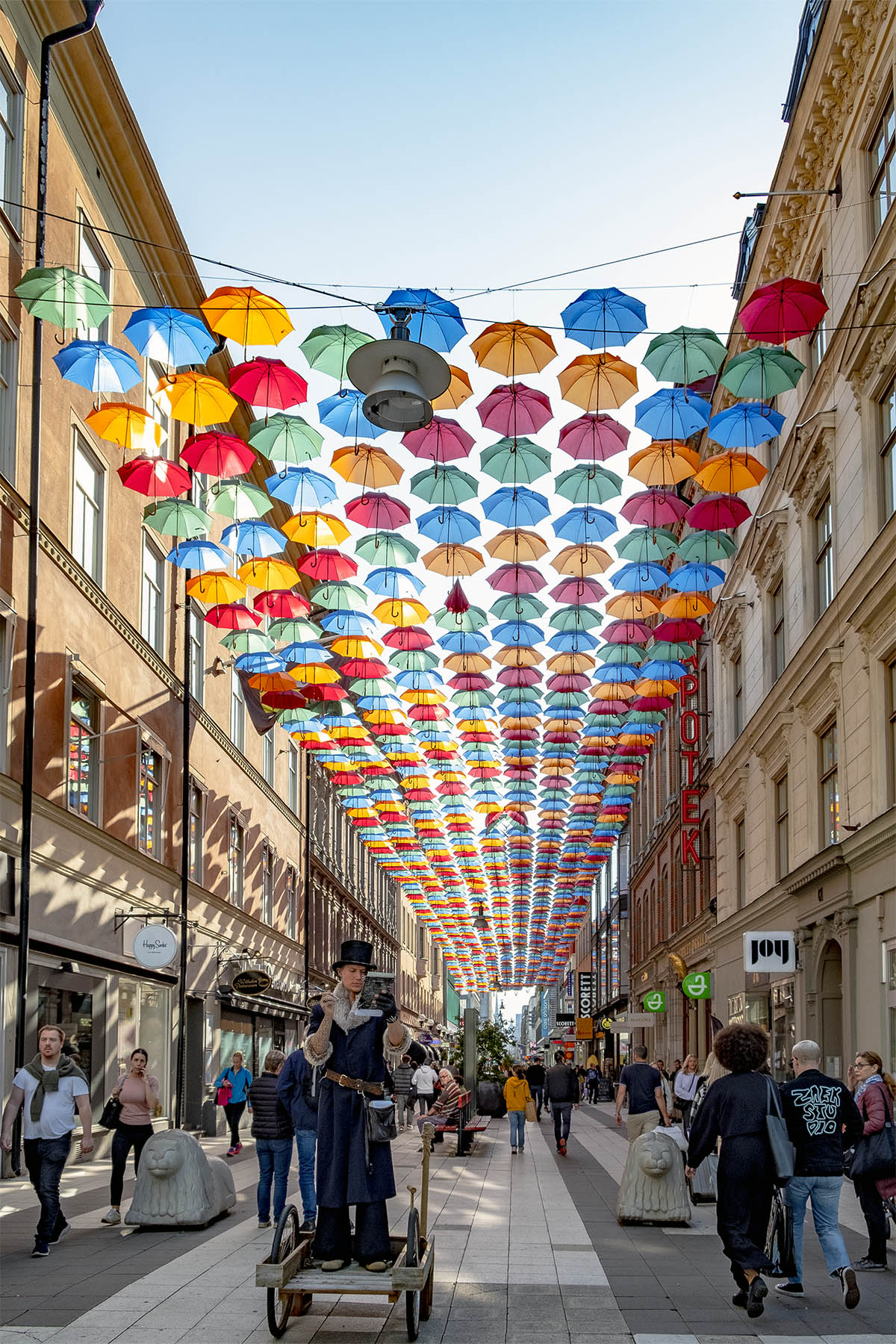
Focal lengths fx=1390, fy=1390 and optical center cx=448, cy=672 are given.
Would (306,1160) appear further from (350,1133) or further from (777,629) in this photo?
(777,629)

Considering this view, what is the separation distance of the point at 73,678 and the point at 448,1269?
11897 millimetres

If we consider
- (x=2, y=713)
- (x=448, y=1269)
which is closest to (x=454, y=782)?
(x=2, y=713)

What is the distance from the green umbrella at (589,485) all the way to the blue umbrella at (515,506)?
25.0 inches

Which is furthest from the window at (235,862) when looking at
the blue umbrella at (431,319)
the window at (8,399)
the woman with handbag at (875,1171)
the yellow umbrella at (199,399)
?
the woman with handbag at (875,1171)

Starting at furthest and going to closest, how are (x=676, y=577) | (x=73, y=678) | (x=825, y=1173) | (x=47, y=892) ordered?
(x=676, y=577)
(x=73, y=678)
(x=47, y=892)
(x=825, y=1173)

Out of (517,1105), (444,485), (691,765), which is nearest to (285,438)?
(444,485)

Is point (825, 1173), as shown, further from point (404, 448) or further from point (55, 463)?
point (55, 463)

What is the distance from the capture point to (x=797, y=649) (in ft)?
74.9

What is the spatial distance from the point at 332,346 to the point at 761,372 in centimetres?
486

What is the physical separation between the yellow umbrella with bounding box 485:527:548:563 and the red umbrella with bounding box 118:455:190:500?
5.27 meters

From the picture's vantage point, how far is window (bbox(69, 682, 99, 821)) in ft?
65.3

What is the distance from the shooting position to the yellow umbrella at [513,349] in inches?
615

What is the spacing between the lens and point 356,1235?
26.1ft

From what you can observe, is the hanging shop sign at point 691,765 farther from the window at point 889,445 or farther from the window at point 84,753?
the window at point 84,753
